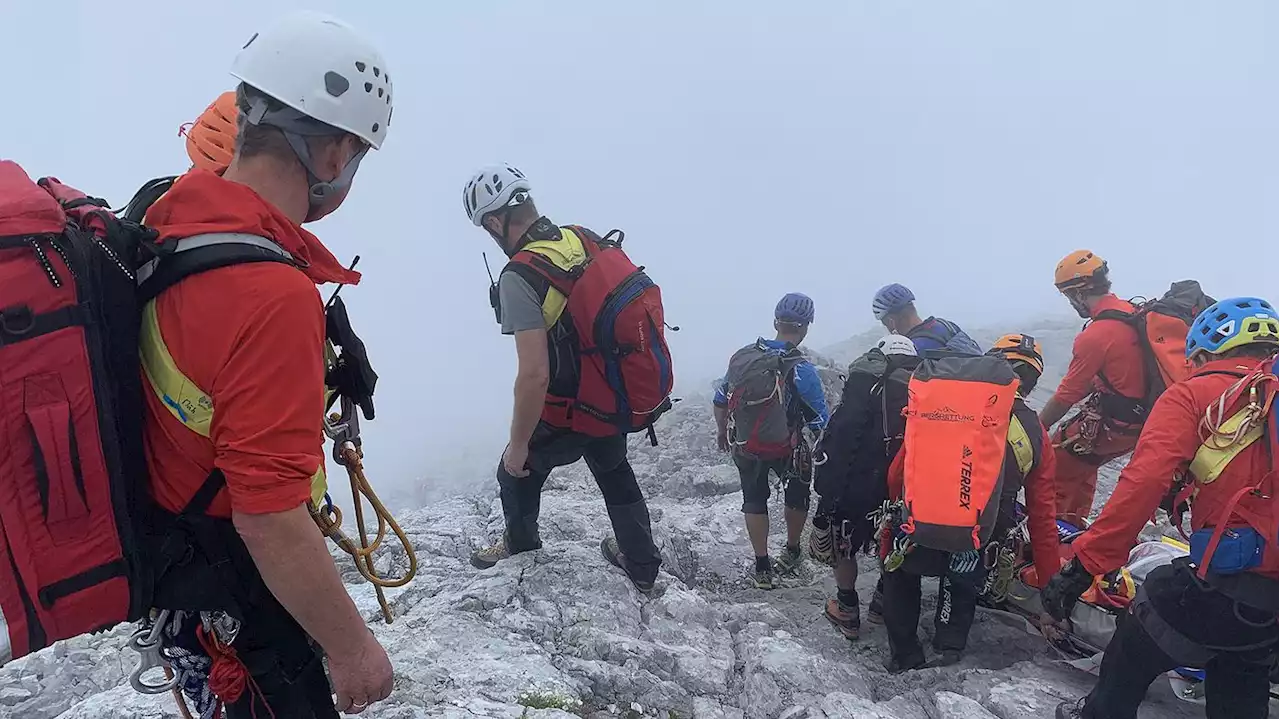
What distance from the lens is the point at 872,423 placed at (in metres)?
5.82

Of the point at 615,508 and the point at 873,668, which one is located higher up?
the point at 615,508

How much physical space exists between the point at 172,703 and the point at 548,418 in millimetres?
2793

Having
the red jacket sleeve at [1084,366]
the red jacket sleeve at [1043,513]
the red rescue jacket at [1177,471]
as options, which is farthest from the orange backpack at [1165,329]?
the red rescue jacket at [1177,471]

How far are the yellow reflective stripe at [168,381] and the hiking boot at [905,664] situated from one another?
208 inches

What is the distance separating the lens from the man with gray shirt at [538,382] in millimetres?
4941

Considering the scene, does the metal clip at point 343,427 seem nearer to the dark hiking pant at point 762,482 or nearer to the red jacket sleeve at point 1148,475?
the red jacket sleeve at point 1148,475

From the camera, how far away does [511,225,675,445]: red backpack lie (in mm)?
5047

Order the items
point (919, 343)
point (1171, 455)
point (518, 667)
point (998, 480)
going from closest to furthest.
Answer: point (1171, 455), point (518, 667), point (998, 480), point (919, 343)

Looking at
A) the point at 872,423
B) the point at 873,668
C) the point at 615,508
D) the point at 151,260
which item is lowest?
the point at 873,668

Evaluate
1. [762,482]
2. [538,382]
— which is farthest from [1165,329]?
[538,382]

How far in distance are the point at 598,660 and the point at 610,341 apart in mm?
2196

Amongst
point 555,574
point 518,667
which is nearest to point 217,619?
point 518,667

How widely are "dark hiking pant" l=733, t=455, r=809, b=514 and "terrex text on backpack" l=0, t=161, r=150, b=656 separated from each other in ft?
20.3

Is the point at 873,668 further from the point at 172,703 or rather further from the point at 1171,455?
the point at 172,703
